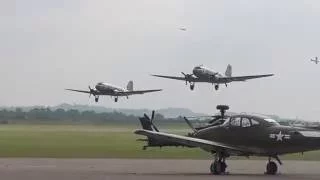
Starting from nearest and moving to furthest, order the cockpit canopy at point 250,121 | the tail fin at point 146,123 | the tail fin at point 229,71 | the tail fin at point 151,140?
the cockpit canopy at point 250,121
the tail fin at point 151,140
the tail fin at point 146,123
the tail fin at point 229,71

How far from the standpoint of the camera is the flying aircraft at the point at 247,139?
27406 mm

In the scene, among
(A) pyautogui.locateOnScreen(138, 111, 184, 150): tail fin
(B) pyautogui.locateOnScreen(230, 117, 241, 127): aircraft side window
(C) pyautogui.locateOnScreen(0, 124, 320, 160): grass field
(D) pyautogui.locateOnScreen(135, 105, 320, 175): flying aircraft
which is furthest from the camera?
(C) pyautogui.locateOnScreen(0, 124, 320, 160): grass field

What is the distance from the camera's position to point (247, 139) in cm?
2867

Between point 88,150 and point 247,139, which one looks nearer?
point 247,139

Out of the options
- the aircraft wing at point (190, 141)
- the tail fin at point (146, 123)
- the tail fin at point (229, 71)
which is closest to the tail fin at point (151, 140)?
the tail fin at point (146, 123)

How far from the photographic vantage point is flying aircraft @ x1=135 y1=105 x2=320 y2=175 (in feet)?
89.9

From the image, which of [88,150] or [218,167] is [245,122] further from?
[88,150]

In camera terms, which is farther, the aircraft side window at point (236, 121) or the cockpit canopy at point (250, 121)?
the aircraft side window at point (236, 121)

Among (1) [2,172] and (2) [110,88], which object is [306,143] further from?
(2) [110,88]

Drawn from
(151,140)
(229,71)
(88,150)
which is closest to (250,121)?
(151,140)

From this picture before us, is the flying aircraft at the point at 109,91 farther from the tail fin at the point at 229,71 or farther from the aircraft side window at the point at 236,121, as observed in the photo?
the aircraft side window at the point at 236,121

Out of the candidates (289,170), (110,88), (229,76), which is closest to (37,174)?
(289,170)

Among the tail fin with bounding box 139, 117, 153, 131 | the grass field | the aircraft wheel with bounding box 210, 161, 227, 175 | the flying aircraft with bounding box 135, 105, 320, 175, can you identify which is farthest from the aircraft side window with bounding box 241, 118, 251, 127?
the grass field

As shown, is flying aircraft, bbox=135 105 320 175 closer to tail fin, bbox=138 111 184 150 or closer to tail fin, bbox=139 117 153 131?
tail fin, bbox=138 111 184 150
